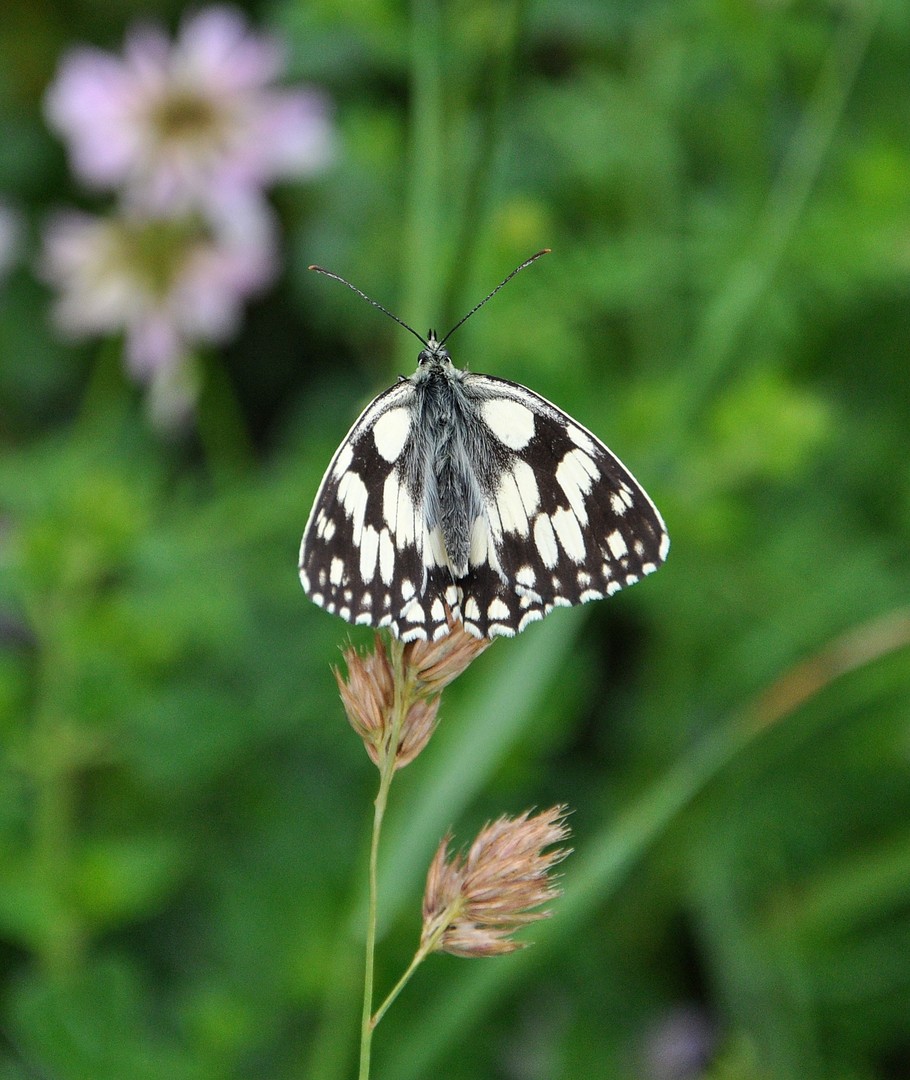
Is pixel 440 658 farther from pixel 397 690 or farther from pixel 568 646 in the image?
pixel 568 646

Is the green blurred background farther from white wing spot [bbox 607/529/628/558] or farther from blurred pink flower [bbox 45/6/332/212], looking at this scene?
white wing spot [bbox 607/529/628/558]

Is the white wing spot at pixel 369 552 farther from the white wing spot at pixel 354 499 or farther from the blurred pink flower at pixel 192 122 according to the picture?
the blurred pink flower at pixel 192 122

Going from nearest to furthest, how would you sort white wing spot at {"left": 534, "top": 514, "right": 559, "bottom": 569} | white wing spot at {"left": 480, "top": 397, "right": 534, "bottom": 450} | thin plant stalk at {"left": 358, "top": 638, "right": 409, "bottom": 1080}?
thin plant stalk at {"left": 358, "top": 638, "right": 409, "bottom": 1080} → white wing spot at {"left": 534, "top": 514, "right": 559, "bottom": 569} → white wing spot at {"left": 480, "top": 397, "right": 534, "bottom": 450}

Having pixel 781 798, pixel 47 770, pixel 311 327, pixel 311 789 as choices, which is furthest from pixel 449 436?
pixel 311 327

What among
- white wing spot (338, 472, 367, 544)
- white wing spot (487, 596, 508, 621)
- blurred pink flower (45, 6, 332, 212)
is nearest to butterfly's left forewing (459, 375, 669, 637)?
white wing spot (487, 596, 508, 621)

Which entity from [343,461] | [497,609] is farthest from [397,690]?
[343,461]

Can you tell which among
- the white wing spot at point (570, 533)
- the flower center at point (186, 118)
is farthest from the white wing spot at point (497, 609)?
the flower center at point (186, 118)
